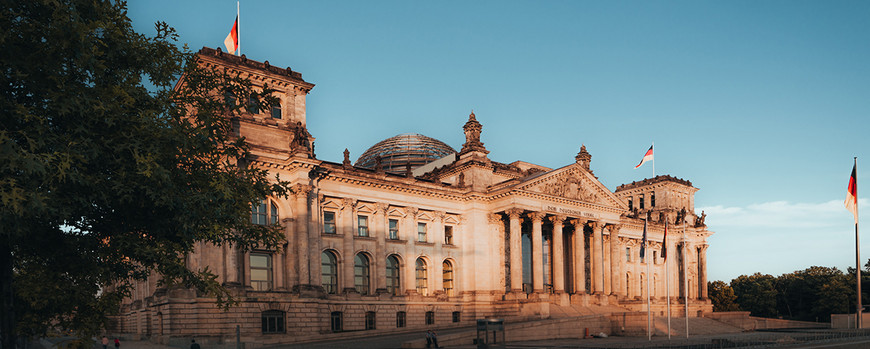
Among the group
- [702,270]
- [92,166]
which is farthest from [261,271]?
[702,270]

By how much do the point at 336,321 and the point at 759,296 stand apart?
268ft

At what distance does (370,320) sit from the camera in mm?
55906

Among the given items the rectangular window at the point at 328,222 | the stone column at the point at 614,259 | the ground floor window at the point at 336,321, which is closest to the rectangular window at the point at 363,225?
the rectangular window at the point at 328,222

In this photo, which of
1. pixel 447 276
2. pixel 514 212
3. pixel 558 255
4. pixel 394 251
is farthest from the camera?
pixel 558 255

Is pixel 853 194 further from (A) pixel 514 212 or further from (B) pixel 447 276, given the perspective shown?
(B) pixel 447 276

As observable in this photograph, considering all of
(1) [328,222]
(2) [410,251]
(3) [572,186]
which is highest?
(3) [572,186]

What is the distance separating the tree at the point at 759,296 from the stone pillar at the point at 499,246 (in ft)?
206

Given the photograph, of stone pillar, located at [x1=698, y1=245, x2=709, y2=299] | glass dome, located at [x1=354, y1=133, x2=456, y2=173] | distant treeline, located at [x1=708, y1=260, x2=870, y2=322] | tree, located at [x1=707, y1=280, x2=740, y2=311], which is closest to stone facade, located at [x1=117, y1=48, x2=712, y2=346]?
glass dome, located at [x1=354, y1=133, x2=456, y2=173]

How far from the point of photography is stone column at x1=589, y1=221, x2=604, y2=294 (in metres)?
68.7

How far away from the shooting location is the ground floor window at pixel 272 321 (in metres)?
47.6

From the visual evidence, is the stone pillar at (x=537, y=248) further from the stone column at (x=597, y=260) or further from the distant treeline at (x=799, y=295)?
the distant treeline at (x=799, y=295)

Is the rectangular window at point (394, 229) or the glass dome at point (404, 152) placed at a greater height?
the glass dome at point (404, 152)

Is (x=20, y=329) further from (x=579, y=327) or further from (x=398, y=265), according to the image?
(x=579, y=327)

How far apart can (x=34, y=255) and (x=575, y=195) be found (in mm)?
54837
